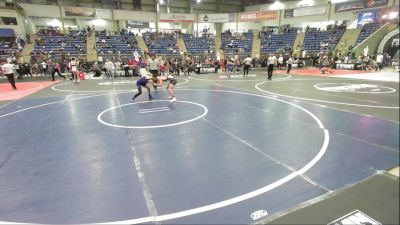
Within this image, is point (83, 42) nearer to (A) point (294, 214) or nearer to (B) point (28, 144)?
(B) point (28, 144)

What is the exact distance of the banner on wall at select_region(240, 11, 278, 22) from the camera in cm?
3416

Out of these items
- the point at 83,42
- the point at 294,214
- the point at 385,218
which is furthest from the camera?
the point at 83,42

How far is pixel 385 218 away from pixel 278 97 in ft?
25.4

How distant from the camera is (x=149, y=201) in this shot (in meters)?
3.35

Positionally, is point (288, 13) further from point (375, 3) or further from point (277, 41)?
point (375, 3)

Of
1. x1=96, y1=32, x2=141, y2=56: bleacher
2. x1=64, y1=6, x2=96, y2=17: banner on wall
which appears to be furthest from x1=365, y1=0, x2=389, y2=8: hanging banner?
x1=64, y1=6, x2=96, y2=17: banner on wall

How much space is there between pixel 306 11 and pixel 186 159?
33053 millimetres

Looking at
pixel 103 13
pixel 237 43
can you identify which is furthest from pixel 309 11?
pixel 103 13

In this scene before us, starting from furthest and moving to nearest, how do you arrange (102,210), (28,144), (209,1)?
(209,1) → (28,144) → (102,210)

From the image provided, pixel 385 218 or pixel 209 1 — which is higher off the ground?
pixel 209 1

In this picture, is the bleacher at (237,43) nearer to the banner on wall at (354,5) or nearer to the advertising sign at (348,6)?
the advertising sign at (348,6)

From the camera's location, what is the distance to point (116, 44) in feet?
96.2

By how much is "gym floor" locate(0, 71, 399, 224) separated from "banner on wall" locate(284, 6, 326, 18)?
88.2 ft

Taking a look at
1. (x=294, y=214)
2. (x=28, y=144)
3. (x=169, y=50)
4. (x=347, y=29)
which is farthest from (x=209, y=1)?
(x=294, y=214)
